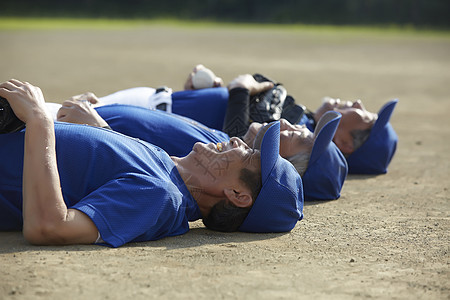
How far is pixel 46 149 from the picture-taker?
12.4ft

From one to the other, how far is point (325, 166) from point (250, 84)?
4.48 feet

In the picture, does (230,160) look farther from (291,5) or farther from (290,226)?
(291,5)

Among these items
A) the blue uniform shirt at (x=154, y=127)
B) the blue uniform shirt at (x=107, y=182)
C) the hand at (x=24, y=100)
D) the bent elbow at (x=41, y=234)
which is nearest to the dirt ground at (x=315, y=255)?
the bent elbow at (x=41, y=234)

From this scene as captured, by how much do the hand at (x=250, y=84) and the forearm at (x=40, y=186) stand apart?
281 cm

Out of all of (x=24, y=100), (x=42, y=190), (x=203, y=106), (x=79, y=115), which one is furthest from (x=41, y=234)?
(x=203, y=106)

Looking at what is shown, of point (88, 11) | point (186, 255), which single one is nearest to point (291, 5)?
point (88, 11)

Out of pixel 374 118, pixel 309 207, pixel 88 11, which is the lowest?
pixel 88 11

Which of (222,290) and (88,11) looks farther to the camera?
(88,11)

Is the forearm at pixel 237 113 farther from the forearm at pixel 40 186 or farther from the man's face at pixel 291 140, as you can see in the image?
the forearm at pixel 40 186

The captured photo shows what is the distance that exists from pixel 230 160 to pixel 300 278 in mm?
890

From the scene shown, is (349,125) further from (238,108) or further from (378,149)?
(238,108)

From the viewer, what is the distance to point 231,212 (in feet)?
14.2

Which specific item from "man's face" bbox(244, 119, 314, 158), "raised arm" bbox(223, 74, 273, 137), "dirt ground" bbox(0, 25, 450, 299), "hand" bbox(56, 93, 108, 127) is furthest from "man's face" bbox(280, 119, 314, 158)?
"hand" bbox(56, 93, 108, 127)

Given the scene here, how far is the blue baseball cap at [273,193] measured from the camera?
418 cm
